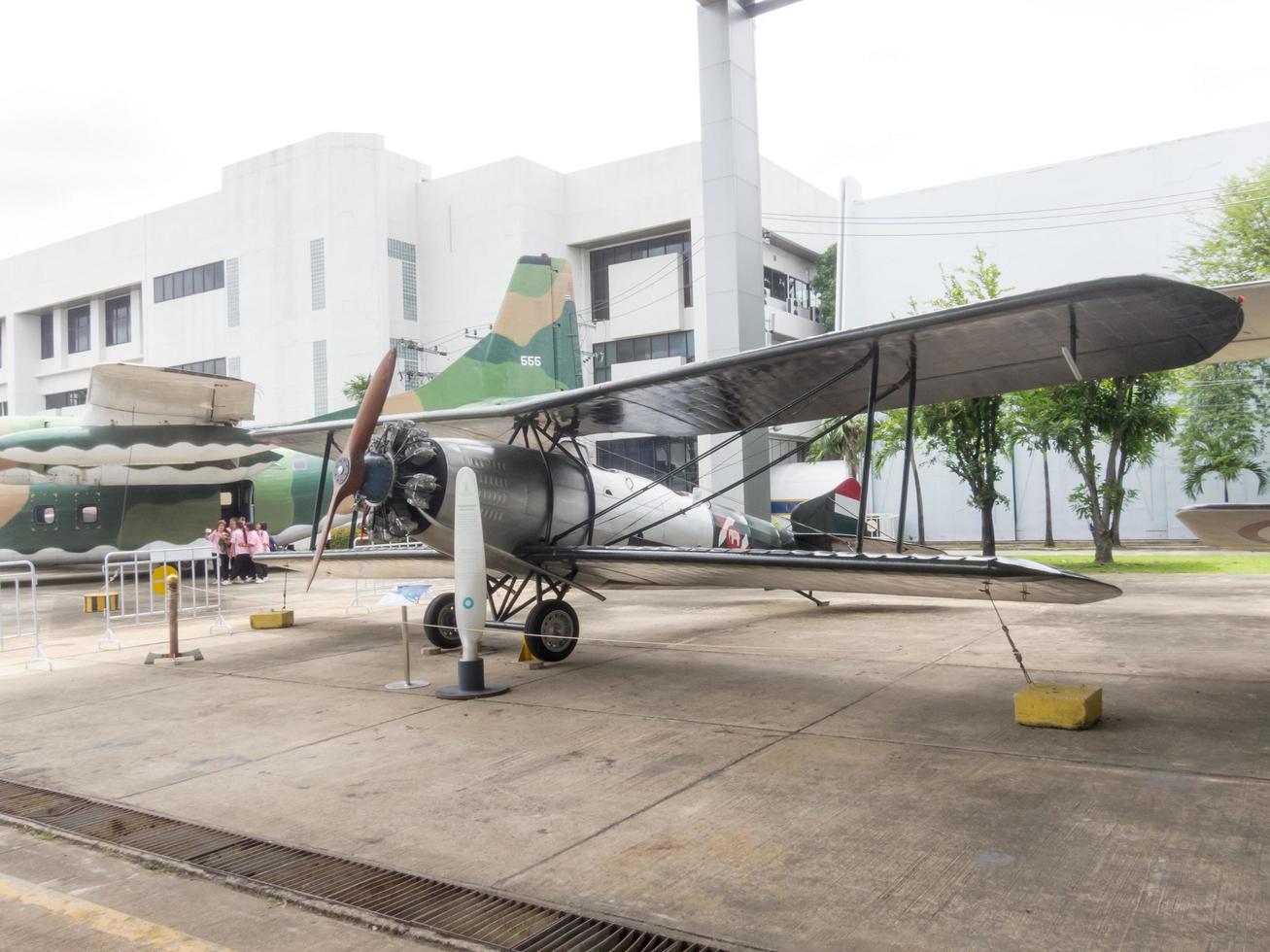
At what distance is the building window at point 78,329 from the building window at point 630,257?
34.6 metres

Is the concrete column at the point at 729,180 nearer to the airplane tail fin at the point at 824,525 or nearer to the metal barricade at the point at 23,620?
the airplane tail fin at the point at 824,525

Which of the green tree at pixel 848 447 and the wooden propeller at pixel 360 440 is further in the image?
the green tree at pixel 848 447

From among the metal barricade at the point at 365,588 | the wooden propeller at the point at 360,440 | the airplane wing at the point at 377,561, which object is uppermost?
the wooden propeller at the point at 360,440

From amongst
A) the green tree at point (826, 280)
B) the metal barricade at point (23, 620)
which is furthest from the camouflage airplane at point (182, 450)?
the green tree at point (826, 280)

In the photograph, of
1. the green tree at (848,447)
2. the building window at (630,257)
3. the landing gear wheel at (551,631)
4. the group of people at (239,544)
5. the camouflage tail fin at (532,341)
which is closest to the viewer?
the landing gear wheel at (551,631)

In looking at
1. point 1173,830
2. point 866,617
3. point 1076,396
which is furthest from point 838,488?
point 1076,396

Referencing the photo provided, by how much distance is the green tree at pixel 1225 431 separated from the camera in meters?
31.0

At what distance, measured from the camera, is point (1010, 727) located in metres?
6.36

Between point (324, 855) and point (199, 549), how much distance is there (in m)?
10.6

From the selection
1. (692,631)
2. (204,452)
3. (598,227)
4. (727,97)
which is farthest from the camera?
(598,227)

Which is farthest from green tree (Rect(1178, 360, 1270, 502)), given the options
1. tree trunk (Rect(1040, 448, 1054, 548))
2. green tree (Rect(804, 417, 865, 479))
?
green tree (Rect(804, 417, 865, 479))

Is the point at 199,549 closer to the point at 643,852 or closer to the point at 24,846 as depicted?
the point at 24,846

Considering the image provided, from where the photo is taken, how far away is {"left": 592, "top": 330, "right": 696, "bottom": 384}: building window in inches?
1722

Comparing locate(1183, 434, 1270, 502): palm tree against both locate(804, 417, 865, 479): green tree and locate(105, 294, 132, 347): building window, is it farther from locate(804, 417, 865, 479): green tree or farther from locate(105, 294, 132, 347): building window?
locate(105, 294, 132, 347): building window
